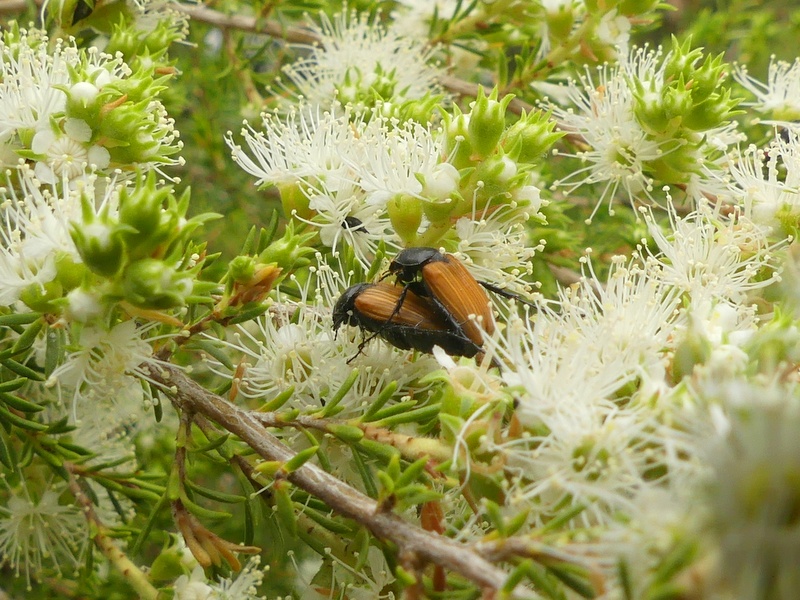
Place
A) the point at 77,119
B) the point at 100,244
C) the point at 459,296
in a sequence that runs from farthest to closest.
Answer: the point at 77,119, the point at 459,296, the point at 100,244

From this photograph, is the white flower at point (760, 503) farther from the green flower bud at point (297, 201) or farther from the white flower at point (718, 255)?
the green flower bud at point (297, 201)

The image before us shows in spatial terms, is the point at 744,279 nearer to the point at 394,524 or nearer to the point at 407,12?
the point at 394,524

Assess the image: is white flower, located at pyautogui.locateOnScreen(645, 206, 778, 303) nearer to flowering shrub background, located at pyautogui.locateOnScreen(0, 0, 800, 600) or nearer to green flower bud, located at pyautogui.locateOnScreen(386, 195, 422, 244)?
flowering shrub background, located at pyautogui.locateOnScreen(0, 0, 800, 600)

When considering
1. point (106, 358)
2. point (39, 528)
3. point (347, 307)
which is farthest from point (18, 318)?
point (39, 528)

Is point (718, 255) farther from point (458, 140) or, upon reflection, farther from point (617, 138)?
A: point (458, 140)

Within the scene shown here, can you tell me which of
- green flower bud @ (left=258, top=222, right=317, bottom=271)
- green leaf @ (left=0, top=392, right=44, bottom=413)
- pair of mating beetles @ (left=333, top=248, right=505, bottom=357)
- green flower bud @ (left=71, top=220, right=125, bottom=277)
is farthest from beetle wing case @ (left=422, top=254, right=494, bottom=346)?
green leaf @ (left=0, top=392, right=44, bottom=413)

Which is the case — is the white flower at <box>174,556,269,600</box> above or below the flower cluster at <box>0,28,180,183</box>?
below
